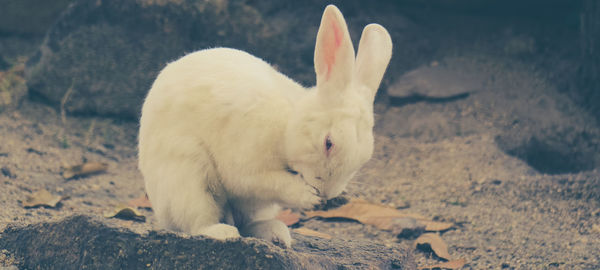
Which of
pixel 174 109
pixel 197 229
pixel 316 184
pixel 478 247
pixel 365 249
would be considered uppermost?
pixel 174 109

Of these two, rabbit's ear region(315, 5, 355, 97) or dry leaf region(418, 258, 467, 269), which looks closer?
rabbit's ear region(315, 5, 355, 97)

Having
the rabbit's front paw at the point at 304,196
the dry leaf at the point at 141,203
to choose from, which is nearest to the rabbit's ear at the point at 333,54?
the rabbit's front paw at the point at 304,196

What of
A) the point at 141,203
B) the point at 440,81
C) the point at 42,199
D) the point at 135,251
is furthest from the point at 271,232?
the point at 440,81

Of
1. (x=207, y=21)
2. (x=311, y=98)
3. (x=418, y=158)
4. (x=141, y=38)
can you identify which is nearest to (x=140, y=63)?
(x=141, y=38)

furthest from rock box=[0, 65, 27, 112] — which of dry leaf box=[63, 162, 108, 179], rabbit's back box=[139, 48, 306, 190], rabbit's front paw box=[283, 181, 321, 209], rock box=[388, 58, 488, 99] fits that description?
rabbit's front paw box=[283, 181, 321, 209]

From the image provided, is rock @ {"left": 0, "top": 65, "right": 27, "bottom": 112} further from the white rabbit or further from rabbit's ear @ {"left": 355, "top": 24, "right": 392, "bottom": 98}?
rabbit's ear @ {"left": 355, "top": 24, "right": 392, "bottom": 98}

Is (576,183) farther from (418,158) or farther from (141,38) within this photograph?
(141,38)
